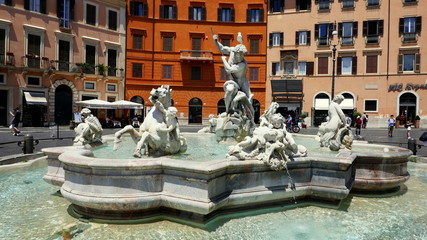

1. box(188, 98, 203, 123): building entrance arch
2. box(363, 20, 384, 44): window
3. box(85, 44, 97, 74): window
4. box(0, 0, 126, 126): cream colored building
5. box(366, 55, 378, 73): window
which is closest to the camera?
box(0, 0, 126, 126): cream colored building

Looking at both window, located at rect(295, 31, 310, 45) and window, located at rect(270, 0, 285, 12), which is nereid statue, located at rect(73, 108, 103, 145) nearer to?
window, located at rect(295, 31, 310, 45)

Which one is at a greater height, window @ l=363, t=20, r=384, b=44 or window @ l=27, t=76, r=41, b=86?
window @ l=363, t=20, r=384, b=44

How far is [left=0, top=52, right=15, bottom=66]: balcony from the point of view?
25078 mm

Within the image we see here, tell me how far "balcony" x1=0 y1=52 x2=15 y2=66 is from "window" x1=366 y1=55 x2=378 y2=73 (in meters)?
32.1

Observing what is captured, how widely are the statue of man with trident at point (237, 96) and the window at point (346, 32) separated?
2752 cm

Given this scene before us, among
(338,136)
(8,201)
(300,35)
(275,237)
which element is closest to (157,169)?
(275,237)

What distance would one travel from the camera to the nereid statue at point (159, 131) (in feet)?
17.0

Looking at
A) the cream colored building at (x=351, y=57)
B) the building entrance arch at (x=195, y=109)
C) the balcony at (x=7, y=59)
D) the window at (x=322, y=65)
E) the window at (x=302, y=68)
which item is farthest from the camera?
the building entrance arch at (x=195, y=109)

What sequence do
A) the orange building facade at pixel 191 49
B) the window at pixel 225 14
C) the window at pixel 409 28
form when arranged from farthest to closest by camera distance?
1. the window at pixel 225 14
2. the orange building facade at pixel 191 49
3. the window at pixel 409 28

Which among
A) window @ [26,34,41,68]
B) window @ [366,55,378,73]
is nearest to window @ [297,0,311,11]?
window @ [366,55,378,73]

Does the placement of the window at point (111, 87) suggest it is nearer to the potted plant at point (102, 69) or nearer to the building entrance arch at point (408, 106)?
the potted plant at point (102, 69)

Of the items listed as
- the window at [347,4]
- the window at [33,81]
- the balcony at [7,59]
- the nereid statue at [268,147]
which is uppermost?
the window at [347,4]

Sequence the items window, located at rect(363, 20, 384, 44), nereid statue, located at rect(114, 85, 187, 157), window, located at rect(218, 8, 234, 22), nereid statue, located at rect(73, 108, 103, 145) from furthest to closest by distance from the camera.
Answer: window, located at rect(218, 8, 234, 22)
window, located at rect(363, 20, 384, 44)
nereid statue, located at rect(73, 108, 103, 145)
nereid statue, located at rect(114, 85, 187, 157)

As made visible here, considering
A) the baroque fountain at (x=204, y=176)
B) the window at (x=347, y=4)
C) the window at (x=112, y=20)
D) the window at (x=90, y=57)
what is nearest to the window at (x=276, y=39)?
the window at (x=347, y=4)
